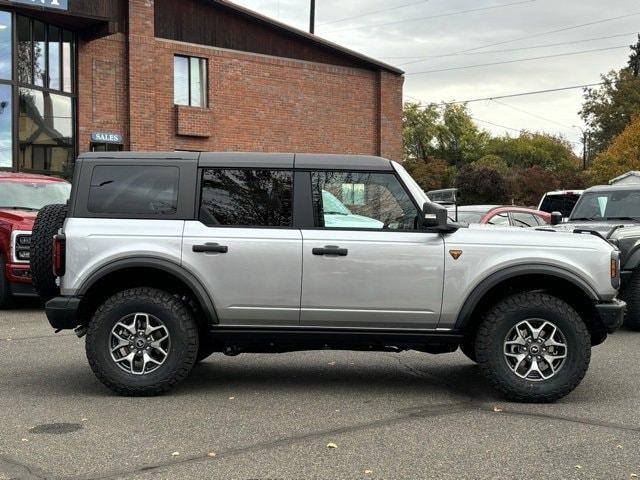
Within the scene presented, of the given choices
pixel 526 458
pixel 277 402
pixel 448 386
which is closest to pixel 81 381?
pixel 277 402

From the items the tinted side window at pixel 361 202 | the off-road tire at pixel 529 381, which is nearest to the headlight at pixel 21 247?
the tinted side window at pixel 361 202

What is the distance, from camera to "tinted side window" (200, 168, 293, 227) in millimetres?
6012

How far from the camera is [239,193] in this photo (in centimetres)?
605

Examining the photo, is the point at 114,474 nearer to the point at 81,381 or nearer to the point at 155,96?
the point at 81,381

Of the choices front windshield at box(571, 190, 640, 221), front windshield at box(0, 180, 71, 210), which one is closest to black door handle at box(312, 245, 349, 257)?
front windshield at box(571, 190, 640, 221)

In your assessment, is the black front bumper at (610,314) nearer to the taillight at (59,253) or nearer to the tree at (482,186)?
the taillight at (59,253)

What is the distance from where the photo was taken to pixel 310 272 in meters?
5.88

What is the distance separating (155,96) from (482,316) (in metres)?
19.0

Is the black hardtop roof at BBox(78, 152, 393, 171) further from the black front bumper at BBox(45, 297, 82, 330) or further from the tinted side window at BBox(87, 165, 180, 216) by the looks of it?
the black front bumper at BBox(45, 297, 82, 330)

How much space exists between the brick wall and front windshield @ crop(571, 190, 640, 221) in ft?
48.9

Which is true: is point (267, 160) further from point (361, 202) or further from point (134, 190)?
point (134, 190)

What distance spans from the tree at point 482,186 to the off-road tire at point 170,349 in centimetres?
4570

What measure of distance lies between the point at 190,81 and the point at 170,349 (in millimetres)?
19649

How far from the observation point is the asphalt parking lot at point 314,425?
4348 millimetres
